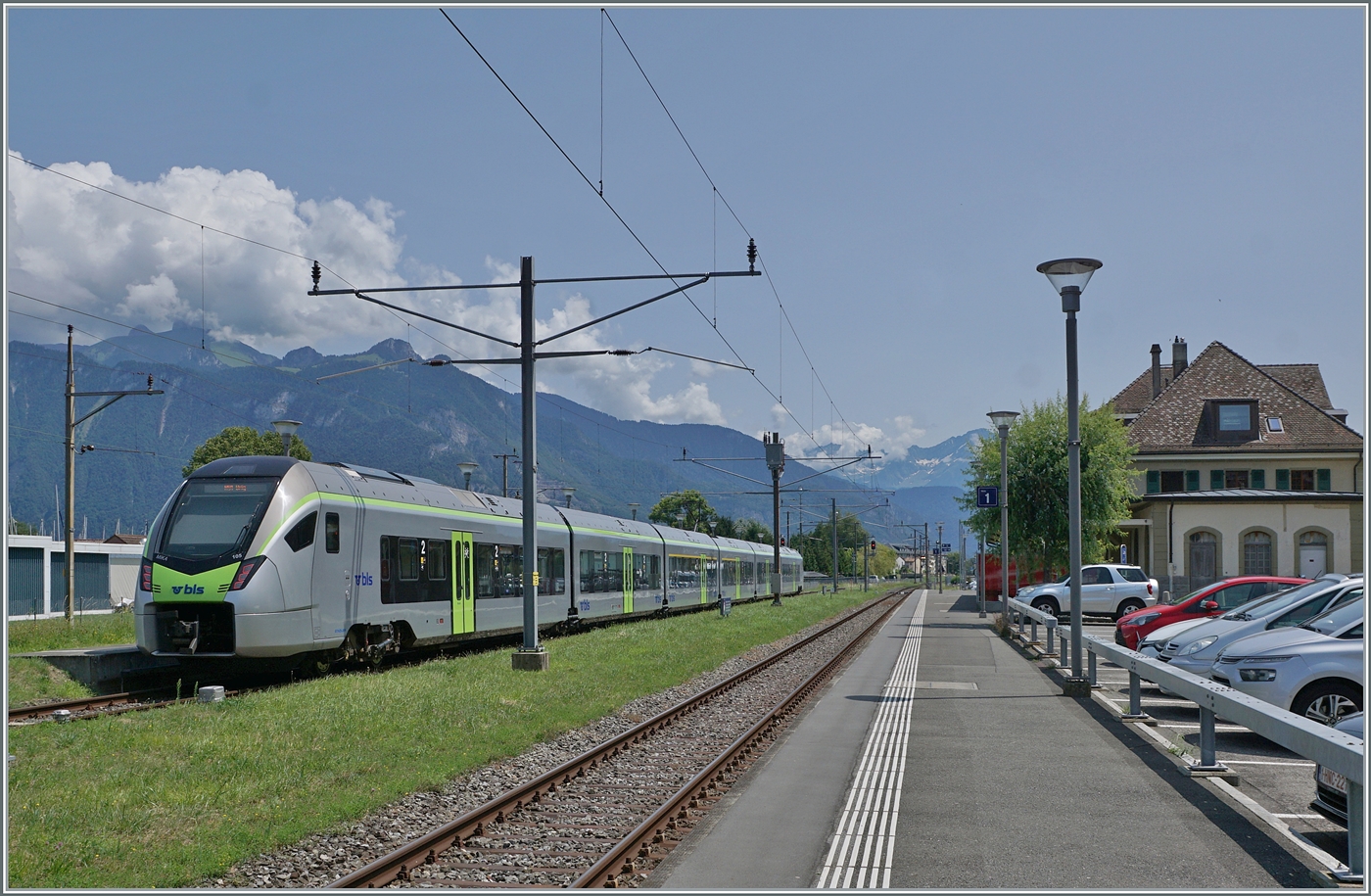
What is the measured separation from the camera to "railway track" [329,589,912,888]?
7.41 meters

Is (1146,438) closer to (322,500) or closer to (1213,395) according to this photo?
(1213,395)

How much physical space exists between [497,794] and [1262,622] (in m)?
9.86

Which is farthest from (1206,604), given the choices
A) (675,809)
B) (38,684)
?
(38,684)

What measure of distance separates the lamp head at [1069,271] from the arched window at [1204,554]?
38025mm

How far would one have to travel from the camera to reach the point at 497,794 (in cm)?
982

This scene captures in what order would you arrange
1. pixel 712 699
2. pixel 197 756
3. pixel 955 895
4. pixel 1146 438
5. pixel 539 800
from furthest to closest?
pixel 1146 438 < pixel 712 699 < pixel 197 756 < pixel 539 800 < pixel 955 895

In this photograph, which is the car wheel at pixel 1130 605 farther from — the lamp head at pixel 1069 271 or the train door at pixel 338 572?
the train door at pixel 338 572

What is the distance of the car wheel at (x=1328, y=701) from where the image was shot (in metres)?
11.5

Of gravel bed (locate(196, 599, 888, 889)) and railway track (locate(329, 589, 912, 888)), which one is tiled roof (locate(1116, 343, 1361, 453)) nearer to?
gravel bed (locate(196, 599, 888, 889))

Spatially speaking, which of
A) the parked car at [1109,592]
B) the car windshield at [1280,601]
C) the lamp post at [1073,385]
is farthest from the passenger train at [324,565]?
the parked car at [1109,592]

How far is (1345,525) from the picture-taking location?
4956 centimetres

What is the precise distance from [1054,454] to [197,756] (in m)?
35.7

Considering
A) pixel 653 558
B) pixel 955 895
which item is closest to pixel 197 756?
pixel 955 895

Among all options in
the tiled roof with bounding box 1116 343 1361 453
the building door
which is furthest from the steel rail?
the tiled roof with bounding box 1116 343 1361 453
